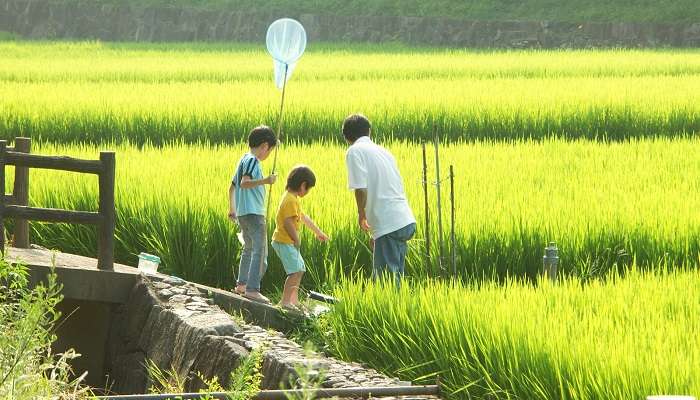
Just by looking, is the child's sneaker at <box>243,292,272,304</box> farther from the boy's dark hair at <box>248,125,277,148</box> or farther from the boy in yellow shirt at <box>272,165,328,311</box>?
the boy's dark hair at <box>248,125,277,148</box>

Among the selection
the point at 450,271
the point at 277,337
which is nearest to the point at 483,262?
the point at 450,271

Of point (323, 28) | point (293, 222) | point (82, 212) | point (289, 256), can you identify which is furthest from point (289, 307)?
point (323, 28)

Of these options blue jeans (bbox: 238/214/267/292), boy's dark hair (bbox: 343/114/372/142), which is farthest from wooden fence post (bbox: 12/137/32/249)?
boy's dark hair (bbox: 343/114/372/142)

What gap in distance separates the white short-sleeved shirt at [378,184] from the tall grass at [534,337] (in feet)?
1.56

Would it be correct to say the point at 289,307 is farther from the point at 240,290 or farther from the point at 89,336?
the point at 89,336

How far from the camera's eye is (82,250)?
1034 cm

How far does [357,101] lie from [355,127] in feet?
38.0

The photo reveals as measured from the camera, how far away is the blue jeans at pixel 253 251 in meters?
8.24

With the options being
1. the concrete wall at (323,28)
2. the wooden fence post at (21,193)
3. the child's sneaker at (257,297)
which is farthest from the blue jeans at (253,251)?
the concrete wall at (323,28)

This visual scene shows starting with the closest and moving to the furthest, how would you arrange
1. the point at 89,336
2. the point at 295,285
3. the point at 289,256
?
the point at 289,256 → the point at 295,285 → the point at 89,336

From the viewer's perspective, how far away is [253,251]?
837 centimetres

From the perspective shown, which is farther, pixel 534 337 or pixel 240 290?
pixel 240 290

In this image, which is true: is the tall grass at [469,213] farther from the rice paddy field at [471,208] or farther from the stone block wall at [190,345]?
the stone block wall at [190,345]

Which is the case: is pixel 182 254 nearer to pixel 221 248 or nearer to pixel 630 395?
pixel 221 248
